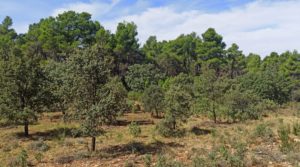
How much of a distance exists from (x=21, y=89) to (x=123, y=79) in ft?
105

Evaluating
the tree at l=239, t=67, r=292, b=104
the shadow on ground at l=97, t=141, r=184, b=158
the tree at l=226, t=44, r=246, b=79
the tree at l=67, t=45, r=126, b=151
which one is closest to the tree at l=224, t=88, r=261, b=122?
the shadow on ground at l=97, t=141, r=184, b=158

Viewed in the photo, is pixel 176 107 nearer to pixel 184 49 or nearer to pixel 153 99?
pixel 153 99

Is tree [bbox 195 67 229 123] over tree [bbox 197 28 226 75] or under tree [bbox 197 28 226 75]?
under

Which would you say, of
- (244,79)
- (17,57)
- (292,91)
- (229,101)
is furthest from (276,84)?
(17,57)

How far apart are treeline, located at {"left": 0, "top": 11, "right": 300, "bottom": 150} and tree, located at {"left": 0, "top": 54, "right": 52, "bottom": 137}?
0.18ft

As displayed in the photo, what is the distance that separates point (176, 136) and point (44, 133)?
8.57 meters

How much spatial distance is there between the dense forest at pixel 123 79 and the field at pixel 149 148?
994 millimetres

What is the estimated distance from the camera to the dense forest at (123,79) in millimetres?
15609

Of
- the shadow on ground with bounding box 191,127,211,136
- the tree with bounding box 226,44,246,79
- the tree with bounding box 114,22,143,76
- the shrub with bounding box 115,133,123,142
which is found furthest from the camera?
the tree with bounding box 226,44,246,79

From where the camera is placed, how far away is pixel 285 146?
599 inches

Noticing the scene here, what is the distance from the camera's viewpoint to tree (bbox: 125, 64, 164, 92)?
151ft

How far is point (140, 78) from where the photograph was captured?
46.1 meters

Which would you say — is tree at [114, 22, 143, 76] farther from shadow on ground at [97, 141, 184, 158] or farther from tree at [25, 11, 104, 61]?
shadow on ground at [97, 141, 184, 158]

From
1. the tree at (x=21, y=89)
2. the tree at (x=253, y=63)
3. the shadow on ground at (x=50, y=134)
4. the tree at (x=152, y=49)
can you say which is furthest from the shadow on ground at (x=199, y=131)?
the tree at (x=253, y=63)
